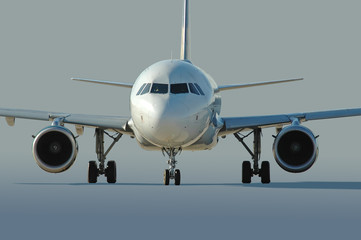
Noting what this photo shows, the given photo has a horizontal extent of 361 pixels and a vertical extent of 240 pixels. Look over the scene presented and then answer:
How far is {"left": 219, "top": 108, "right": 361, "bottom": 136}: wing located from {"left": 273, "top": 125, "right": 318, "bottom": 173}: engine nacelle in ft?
4.34

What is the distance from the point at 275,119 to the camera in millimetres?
23531

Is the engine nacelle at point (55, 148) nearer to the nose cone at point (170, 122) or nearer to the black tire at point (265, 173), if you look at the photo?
the nose cone at point (170, 122)

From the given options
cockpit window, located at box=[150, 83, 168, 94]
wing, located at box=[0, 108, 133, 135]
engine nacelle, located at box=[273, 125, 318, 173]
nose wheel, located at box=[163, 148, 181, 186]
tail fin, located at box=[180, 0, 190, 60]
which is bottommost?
nose wheel, located at box=[163, 148, 181, 186]

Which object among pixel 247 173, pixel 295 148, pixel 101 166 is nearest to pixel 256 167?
pixel 247 173

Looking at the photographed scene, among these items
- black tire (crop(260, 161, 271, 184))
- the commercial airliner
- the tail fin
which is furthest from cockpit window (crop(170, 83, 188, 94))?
the tail fin

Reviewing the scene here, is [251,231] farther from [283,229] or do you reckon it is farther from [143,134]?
[143,134]

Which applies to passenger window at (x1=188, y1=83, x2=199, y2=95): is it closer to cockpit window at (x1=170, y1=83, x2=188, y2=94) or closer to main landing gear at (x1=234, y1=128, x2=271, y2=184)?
cockpit window at (x1=170, y1=83, x2=188, y2=94)

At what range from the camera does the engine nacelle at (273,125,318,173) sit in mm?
21656

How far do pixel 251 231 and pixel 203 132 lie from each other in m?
9.85

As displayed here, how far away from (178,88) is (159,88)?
497mm

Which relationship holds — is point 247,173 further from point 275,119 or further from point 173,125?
point 173,125

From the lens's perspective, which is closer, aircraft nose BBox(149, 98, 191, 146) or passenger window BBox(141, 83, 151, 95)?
aircraft nose BBox(149, 98, 191, 146)

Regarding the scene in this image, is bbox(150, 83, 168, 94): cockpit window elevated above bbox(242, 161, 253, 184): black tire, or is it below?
above

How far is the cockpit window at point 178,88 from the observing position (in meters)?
19.9
